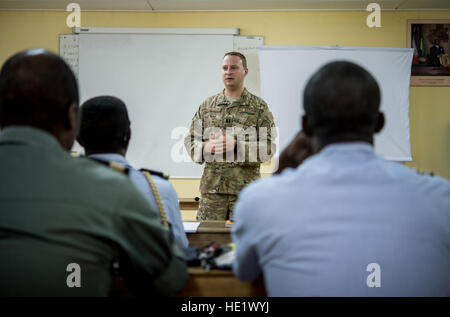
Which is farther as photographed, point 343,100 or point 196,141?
point 196,141

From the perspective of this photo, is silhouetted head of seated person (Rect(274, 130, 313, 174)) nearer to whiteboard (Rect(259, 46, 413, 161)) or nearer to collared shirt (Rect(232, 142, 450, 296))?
collared shirt (Rect(232, 142, 450, 296))

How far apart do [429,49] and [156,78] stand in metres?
3.03

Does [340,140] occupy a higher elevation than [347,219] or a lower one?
higher

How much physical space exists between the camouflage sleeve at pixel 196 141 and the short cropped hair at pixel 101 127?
1.45 m

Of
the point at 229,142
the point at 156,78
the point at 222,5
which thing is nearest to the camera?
the point at 229,142

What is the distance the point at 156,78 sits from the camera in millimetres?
4125

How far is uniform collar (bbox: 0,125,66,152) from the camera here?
84cm

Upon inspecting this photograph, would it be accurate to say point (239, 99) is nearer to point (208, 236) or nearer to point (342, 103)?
point (208, 236)

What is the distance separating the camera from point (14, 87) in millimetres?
871

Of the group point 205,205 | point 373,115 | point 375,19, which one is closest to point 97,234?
point 373,115

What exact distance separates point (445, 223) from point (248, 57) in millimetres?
3461

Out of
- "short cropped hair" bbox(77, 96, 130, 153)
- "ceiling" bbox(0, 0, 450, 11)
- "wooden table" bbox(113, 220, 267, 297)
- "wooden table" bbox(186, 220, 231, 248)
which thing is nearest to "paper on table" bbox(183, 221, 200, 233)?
"wooden table" bbox(186, 220, 231, 248)

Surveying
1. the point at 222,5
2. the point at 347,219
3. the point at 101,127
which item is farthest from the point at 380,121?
the point at 222,5

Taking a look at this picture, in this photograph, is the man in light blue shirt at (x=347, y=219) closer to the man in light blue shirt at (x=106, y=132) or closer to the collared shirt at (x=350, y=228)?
the collared shirt at (x=350, y=228)
